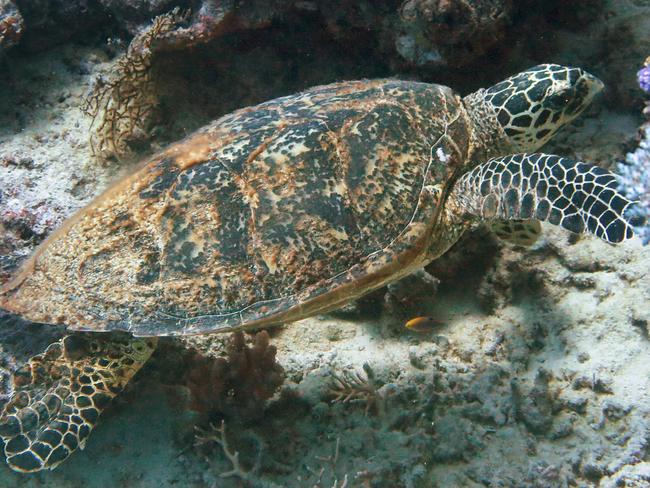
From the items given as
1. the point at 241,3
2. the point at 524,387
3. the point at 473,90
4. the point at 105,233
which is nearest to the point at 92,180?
the point at 105,233

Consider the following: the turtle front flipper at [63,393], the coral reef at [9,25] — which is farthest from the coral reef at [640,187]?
the coral reef at [9,25]

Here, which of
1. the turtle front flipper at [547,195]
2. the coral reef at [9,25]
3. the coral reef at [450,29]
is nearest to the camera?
the turtle front flipper at [547,195]

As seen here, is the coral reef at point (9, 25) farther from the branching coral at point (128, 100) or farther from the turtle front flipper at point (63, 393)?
the turtle front flipper at point (63, 393)

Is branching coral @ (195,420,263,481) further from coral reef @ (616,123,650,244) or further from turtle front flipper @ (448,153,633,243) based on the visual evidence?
coral reef @ (616,123,650,244)

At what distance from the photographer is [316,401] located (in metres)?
3.38

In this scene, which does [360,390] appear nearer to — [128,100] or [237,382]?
[237,382]

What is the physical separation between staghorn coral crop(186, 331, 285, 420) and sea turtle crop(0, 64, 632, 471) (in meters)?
0.41

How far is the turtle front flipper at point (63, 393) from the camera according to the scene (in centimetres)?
285

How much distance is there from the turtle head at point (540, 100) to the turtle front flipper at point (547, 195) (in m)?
0.60

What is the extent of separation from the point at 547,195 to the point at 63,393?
3300 mm

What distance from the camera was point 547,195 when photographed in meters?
2.94

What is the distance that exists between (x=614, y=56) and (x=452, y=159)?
95.1 inches

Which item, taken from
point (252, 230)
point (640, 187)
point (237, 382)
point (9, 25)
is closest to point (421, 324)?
point (237, 382)

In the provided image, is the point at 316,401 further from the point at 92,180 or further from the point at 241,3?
the point at 241,3
